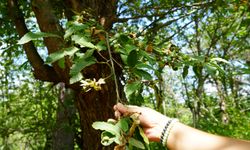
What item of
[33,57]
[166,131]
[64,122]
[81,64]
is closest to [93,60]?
[81,64]

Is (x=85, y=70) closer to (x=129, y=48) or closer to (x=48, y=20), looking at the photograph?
(x=48, y=20)

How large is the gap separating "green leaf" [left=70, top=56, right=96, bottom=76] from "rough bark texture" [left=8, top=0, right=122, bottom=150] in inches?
43.2

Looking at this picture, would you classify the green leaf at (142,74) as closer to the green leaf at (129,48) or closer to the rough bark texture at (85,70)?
the green leaf at (129,48)

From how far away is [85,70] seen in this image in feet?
8.11

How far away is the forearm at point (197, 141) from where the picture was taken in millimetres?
1011

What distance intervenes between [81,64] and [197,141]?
1.47ft

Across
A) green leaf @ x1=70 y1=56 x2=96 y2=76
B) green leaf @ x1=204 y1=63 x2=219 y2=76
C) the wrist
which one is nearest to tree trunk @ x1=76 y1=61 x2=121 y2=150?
green leaf @ x1=204 y1=63 x2=219 y2=76

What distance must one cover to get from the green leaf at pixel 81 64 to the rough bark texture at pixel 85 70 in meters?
1.10

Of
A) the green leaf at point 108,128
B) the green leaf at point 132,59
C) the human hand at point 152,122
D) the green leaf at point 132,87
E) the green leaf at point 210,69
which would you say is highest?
the green leaf at point 132,59

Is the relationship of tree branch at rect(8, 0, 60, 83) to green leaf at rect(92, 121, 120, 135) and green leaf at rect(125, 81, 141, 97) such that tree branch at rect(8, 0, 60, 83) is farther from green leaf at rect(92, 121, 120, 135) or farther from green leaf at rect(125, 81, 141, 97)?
green leaf at rect(92, 121, 120, 135)

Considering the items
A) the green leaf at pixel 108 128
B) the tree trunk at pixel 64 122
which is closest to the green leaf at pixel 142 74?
the green leaf at pixel 108 128

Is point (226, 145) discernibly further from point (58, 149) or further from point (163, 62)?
point (58, 149)

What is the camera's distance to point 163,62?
1.62 meters

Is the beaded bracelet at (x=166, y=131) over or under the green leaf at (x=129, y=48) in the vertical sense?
under
